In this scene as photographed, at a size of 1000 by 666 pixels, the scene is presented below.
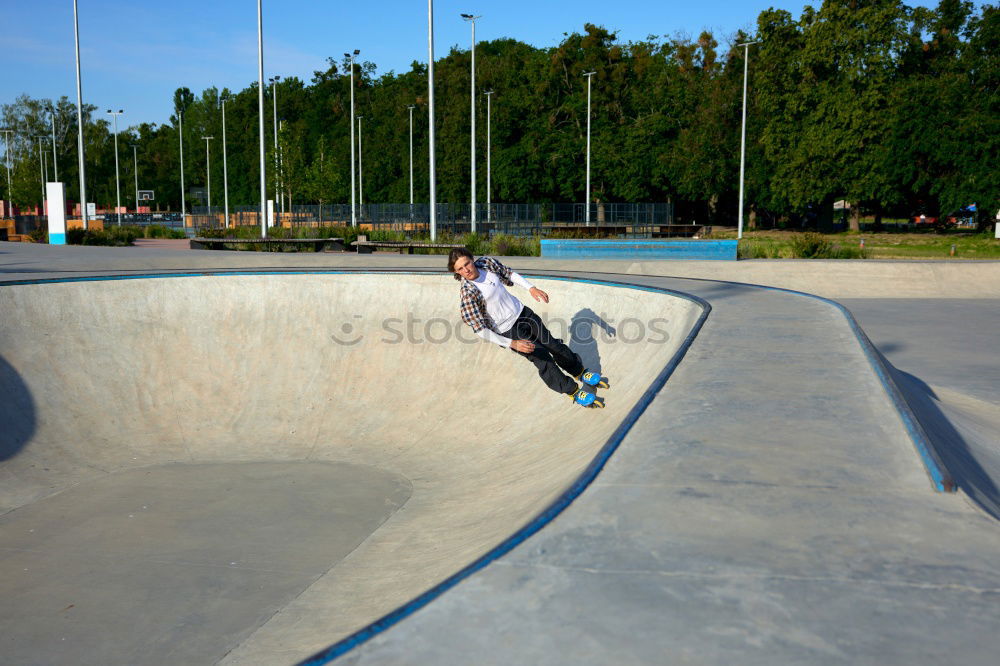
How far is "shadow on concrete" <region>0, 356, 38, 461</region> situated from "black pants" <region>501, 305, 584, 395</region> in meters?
5.10

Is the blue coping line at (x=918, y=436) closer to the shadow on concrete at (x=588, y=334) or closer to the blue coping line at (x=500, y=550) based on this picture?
the blue coping line at (x=500, y=550)

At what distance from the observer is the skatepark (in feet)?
8.36

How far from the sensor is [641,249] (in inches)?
862

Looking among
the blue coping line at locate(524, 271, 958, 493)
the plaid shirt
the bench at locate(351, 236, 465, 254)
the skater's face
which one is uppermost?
the bench at locate(351, 236, 465, 254)

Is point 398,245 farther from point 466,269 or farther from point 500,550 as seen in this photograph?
point 500,550

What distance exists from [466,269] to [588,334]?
351 centimetres

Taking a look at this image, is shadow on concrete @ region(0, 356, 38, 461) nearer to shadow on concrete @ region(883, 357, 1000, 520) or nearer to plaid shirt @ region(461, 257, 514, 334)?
plaid shirt @ region(461, 257, 514, 334)

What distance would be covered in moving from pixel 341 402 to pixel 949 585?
7731 mm

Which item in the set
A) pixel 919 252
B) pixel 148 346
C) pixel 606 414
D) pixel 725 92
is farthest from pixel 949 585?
pixel 725 92

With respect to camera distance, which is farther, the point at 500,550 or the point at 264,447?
the point at 264,447

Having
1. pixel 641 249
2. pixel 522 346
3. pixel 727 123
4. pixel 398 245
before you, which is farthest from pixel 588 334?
pixel 727 123

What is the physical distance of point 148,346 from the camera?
33.8 feet

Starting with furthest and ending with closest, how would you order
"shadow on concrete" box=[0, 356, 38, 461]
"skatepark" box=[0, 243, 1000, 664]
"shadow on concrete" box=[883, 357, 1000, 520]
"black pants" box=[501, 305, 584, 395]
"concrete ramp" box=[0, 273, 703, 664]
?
"shadow on concrete" box=[0, 356, 38, 461]
"black pants" box=[501, 305, 584, 395]
"concrete ramp" box=[0, 273, 703, 664]
"shadow on concrete" box=[883, 357, 1000, 520]
"skatepark" box=[0, 243, 1000, 664]

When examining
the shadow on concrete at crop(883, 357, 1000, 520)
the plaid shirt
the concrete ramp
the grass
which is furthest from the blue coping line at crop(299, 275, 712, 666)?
the grass
